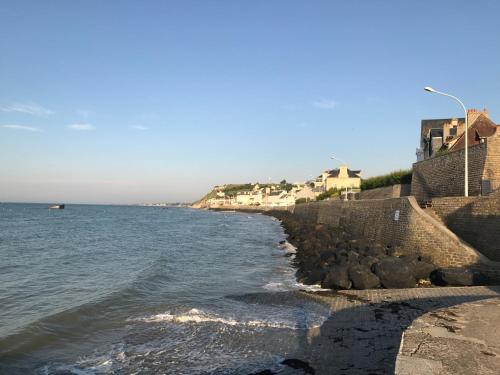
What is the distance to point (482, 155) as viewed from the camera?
17562 millimetres

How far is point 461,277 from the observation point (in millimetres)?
12203

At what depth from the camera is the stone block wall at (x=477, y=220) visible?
44.8 feet

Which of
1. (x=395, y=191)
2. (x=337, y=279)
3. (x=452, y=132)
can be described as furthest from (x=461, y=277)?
(x=452, y=132)

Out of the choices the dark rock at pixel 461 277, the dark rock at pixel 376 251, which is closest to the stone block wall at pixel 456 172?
the dark rock at pixel 461 277

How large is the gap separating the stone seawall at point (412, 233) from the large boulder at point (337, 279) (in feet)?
11.9

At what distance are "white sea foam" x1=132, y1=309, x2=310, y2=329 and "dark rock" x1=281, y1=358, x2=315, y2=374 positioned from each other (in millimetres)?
1971

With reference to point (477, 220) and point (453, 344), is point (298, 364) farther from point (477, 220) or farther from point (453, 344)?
point (477, 220)

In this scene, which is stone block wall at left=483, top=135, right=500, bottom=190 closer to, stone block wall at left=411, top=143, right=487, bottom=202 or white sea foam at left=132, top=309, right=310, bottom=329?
stone block wall at left=411, top=143, right=487, bottom=202

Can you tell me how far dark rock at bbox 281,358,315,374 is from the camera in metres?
6.97

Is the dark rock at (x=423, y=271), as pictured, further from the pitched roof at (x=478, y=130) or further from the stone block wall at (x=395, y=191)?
the stone block wall at (x=395, y=191)

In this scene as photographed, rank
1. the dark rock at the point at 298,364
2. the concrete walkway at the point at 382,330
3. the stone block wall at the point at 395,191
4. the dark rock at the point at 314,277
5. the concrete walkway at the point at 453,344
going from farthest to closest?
the stone block wall at the point at 395,191 → the dark rock at the point at 314,277 → the dark rock at the point at 298,364 → the concrete walkway at the point at 382,330 → the concrete walkway at the point at 453,344

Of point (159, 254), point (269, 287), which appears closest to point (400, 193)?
point (159, 254)

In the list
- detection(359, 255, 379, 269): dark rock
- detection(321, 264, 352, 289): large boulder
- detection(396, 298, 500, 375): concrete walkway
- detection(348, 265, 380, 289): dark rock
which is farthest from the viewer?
detection(359, 255, 379, 269): dark rock

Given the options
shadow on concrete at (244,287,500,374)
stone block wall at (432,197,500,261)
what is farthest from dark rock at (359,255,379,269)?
stone block wall at (432,197,500,261)
